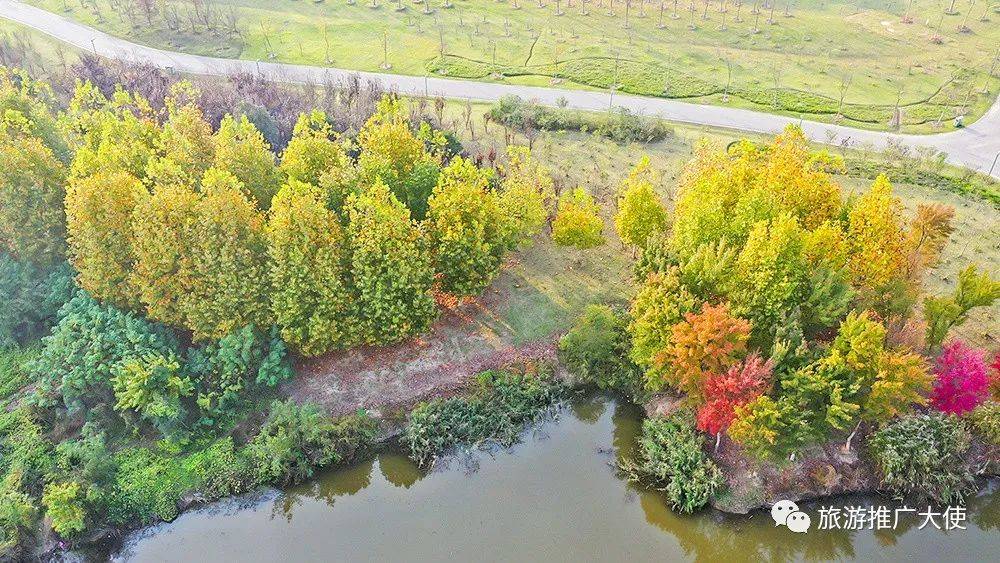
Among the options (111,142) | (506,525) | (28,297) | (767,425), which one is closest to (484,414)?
(506,525)

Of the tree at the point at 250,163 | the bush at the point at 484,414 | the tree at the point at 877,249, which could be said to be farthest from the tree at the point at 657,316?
the tree at the point at 250,163

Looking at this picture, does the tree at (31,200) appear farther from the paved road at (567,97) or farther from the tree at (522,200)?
the paved road at (567,97)

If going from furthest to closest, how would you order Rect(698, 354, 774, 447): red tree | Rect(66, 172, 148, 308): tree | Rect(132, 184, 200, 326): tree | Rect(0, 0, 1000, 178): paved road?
Rect(0, 0, 1000, 178): paved road → Rect(66, 172, 148, 308): tree → Rect(132, 184, 200, 326): tree → Rect(698, 354, 774, 447): red tree

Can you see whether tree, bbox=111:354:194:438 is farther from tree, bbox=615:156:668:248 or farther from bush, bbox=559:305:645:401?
tree, bbox=615:156:668:248

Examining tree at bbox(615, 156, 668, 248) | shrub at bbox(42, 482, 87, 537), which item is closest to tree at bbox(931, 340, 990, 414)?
tree at bbox(615, 156, 668, 248)

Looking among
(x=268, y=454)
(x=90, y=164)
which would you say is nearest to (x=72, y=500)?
(x=268, y=454)

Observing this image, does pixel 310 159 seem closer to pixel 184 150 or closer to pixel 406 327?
pixel 184 150

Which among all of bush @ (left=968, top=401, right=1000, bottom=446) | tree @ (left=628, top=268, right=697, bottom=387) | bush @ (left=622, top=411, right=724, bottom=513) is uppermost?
tree @ (left=628, top=268, right=697, bottom=387)
